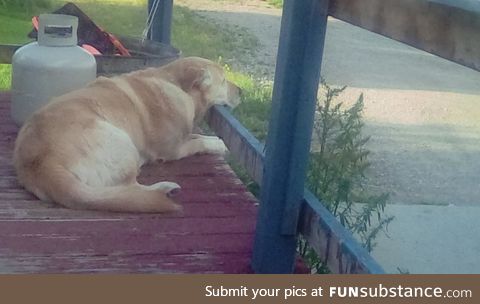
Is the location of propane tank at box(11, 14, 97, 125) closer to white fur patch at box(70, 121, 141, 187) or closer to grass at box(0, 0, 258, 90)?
white fur patch at box(70, 121, 141, 187)

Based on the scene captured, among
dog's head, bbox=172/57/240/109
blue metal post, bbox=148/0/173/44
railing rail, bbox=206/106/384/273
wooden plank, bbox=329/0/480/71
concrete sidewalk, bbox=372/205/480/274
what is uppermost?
wooden plank, bbox=329/0/480/71

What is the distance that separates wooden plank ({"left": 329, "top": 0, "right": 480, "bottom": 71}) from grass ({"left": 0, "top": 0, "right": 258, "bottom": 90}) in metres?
5.12

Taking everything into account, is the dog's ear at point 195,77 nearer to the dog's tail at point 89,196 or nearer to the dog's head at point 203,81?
the dog's head at point 203,81

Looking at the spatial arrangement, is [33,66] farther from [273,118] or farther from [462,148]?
[462,148]

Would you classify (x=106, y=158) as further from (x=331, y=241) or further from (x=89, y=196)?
(x=331, y=241)

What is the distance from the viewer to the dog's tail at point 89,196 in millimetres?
3357

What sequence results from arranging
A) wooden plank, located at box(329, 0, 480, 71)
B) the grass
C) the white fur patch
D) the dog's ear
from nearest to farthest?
wooden plank, located at box(329, 0, 480, 71)
the white fur patch
the dog's ear
the grass

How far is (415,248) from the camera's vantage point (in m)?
4.44

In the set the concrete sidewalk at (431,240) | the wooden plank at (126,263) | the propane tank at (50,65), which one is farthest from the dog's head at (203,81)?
the wooden plank at (126,263)

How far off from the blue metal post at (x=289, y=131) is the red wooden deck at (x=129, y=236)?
0.50 feet

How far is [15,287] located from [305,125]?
963mm

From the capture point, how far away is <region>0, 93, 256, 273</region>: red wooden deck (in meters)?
2.91

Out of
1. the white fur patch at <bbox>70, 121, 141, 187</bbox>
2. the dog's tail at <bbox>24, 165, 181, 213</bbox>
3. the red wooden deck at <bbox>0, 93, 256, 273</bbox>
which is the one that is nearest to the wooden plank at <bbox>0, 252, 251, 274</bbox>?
the red wooden deck at <bbox>0, 93, 256, 273</bbox>

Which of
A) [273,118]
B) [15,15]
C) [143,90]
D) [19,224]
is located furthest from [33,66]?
[15,15]
